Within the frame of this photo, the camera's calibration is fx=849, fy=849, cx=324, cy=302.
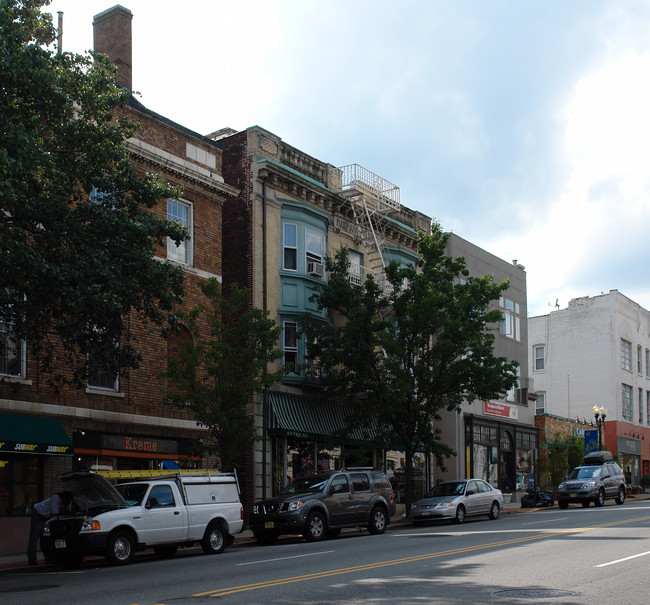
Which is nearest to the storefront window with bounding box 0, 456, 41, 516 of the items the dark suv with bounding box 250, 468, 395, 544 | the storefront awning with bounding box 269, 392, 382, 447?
the dark suv with bounding box 250, 468, 395, 544

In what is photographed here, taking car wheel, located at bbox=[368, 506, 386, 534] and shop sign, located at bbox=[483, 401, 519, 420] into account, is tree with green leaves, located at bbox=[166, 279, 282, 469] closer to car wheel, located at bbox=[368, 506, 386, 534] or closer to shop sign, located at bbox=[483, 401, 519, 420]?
car wheel, located at bbox=[368, 506, 386, 534]

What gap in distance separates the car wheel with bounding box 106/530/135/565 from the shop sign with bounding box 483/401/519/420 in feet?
83.6

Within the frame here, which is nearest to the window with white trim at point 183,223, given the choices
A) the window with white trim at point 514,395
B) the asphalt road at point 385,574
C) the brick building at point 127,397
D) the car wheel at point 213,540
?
the brick building at point 127,397

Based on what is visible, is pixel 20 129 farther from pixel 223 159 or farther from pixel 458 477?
pixel 458 477

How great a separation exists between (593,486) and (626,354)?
85.3 feet

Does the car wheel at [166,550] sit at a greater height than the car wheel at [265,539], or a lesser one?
greater

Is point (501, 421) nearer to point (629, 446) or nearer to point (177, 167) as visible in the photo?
point (629, 446)

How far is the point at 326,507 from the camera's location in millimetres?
20828

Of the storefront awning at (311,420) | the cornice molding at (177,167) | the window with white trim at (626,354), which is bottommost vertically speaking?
the storefront awning at (311,420)

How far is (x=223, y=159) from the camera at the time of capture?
29828 mm

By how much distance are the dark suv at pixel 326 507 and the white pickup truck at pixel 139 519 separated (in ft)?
4.74

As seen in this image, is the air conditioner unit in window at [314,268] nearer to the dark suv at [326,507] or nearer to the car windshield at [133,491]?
the dark suv at [326,507]

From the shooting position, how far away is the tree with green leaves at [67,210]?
14.6 meters

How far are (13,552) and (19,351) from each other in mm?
4701
